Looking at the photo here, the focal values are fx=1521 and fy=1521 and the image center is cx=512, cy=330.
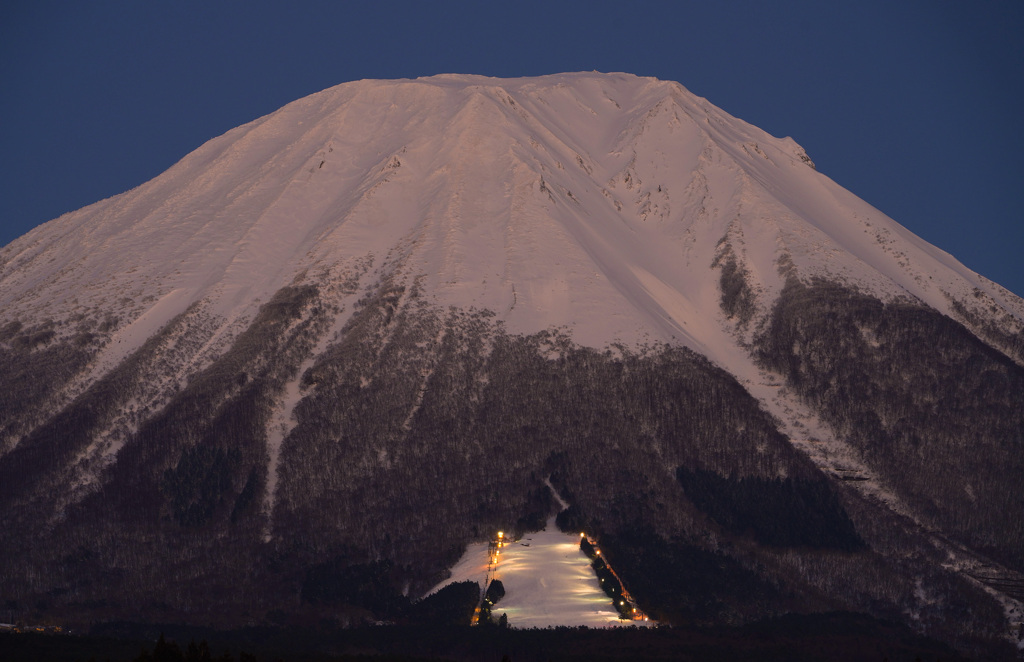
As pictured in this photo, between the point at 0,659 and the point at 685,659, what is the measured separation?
3059 inches

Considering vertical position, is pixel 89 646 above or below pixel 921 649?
above

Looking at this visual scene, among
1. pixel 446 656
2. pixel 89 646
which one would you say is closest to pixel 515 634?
pixel 446 656

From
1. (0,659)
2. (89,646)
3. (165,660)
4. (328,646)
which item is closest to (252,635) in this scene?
(328,646)

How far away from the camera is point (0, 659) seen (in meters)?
165

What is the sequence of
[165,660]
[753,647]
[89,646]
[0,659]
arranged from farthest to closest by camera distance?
1. [753,647]
2. [89,646]
3. [0,659]
4. [165,660]

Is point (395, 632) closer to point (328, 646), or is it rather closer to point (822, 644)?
point (328, 646)

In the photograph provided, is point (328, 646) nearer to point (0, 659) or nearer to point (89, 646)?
point (89, 646)

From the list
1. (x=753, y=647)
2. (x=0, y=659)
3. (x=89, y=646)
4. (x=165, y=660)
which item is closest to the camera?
(x=165, y=660)

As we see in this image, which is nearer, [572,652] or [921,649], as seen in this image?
[572,652]

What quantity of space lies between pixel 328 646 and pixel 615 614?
122 feet

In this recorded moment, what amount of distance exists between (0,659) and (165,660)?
29.6 m

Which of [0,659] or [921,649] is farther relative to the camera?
[921,649]

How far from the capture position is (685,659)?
18038 centimetres

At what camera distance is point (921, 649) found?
19750 cm
